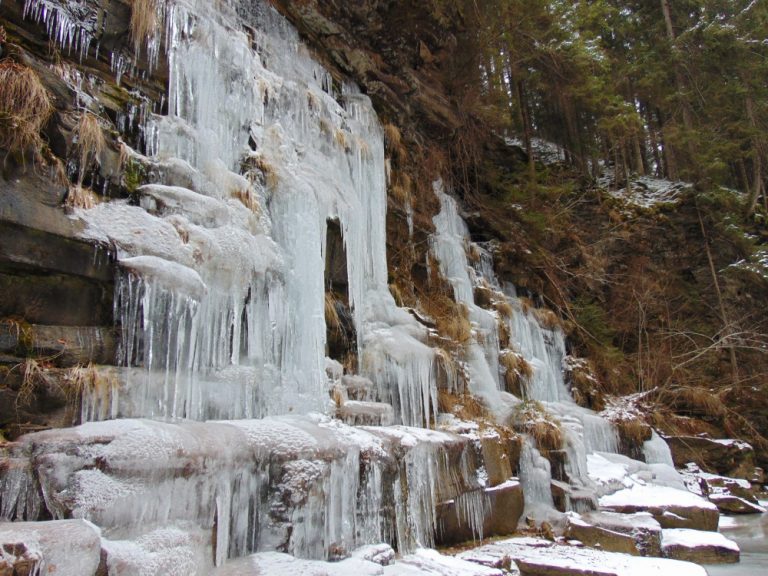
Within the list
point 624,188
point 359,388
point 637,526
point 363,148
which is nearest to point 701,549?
point 637,526

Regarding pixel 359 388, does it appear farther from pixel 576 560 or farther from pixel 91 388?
pixel 91 388

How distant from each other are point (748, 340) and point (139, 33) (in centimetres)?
1462

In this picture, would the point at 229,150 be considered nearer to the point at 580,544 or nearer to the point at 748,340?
the point at 580,544

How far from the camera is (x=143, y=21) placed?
19.4ft

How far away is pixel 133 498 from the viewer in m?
3.11

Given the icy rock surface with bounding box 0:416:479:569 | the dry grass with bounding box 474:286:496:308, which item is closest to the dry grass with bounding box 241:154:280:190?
the icy rock surface with bounding box 0:416:479:569

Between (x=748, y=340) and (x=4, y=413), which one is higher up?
(x=748, y=340)

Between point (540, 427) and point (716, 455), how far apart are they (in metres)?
5.82

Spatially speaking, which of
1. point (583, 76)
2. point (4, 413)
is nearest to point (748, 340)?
point (583, 76)

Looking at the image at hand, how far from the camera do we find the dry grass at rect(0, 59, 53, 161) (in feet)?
13.4

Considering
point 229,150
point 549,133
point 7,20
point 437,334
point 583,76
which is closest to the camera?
point 7,20

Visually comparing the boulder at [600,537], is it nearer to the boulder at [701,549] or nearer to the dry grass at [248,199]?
the boulder at [701,549]

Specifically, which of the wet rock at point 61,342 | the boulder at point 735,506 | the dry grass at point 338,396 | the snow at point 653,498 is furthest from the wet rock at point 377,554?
the boulder at point 735,506

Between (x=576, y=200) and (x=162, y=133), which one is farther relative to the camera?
(x=576, y=200)
